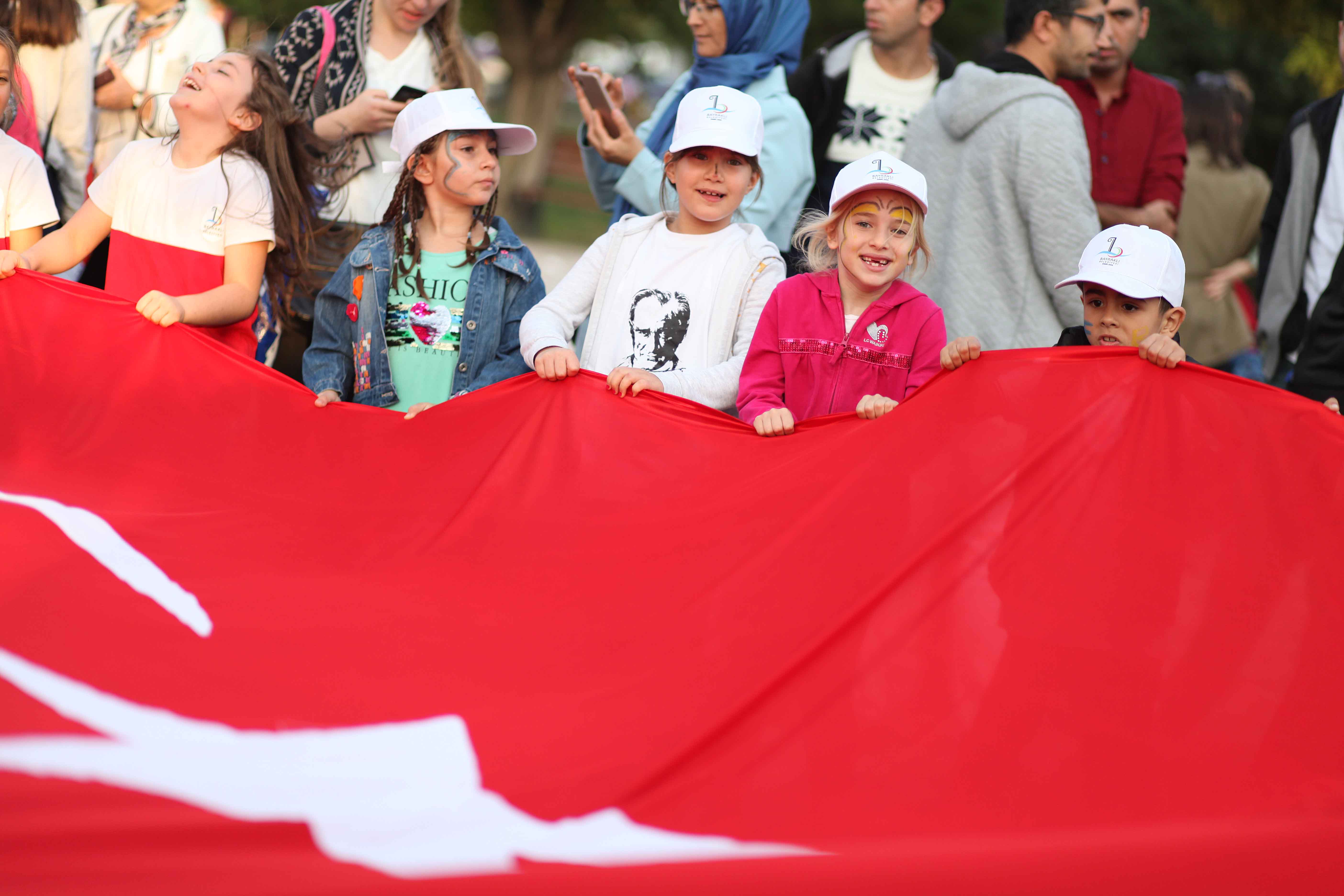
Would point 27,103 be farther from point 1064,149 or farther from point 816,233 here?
point 1064,149

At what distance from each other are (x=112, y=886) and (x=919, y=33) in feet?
14.3

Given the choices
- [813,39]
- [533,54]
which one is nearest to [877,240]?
[813,39]

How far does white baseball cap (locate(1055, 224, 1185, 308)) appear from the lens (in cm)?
382

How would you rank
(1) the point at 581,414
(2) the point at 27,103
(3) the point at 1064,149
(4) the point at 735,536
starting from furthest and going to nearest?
(2) the point at 27,103 < (3) the point at 1064,149 < (1) the point at 581,414 < (4) the point at 735,536

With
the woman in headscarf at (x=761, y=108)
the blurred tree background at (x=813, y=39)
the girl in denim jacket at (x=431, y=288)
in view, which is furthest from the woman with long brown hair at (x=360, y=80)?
the blurred tree background at (x=813, y=39)

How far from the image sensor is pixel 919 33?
5.46m

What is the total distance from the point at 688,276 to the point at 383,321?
1.08 metres

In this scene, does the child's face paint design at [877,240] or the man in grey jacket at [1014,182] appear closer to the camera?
the child's face paint design at [877,240]

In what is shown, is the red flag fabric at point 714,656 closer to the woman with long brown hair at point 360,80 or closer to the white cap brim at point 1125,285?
the white cap brim at point 1125,285

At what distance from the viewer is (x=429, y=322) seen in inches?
180

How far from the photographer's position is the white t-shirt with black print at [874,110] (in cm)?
546

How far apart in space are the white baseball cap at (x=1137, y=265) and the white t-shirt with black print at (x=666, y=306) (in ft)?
3.64

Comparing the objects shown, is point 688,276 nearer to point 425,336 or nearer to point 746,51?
point 425,336

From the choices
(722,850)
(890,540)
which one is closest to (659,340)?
(890,540)
